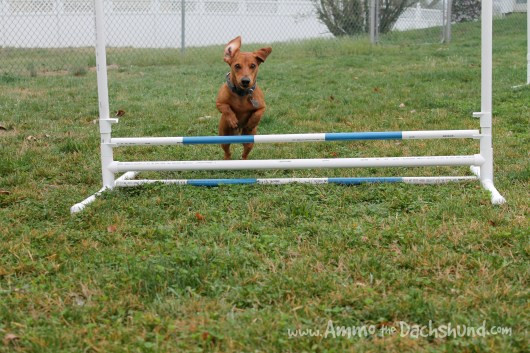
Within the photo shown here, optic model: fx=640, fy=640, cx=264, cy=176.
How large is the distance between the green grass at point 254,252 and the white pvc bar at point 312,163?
14cm

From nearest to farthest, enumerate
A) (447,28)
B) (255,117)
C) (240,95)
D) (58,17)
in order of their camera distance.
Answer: (240,95), (255,117), (58,17), (447,28)

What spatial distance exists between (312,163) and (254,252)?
3.99ft

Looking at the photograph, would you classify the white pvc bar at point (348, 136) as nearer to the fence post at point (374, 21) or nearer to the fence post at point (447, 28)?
the fence post at point (374, 21)

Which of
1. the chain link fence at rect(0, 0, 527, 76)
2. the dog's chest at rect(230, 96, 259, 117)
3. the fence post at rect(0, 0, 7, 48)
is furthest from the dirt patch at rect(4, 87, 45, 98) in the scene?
the dog's chest at rect(230, 96, 259, 117)

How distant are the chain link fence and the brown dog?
695 centimetres

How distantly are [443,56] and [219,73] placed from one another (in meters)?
4.00

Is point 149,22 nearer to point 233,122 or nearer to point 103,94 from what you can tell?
point 233,122

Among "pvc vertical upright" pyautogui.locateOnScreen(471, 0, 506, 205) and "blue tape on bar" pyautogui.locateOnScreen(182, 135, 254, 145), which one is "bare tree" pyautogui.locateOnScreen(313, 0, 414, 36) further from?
"blue tape on bar" pyautogui.locateOnScreen(182, 135, 254, 145)


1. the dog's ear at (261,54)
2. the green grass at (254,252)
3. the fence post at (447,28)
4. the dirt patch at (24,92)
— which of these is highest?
the fence post at (447,28)

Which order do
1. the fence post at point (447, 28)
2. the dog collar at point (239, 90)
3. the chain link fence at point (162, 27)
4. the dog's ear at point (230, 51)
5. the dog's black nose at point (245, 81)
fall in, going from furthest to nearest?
the fence post at point (447, 28), the chain link fence at point (162, 27), the dog collar at point (239, 90), the dog's ear at point (230, 51), the dog's black nose at point (245, 81)

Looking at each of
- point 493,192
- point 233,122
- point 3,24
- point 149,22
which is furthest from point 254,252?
point 3,24

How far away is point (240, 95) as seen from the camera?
15.2 ft

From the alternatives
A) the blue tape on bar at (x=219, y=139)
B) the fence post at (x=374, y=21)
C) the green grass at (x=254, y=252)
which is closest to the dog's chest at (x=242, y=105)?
the green grass at (x=254, y=252)

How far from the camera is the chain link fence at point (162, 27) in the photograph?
39.1ft
